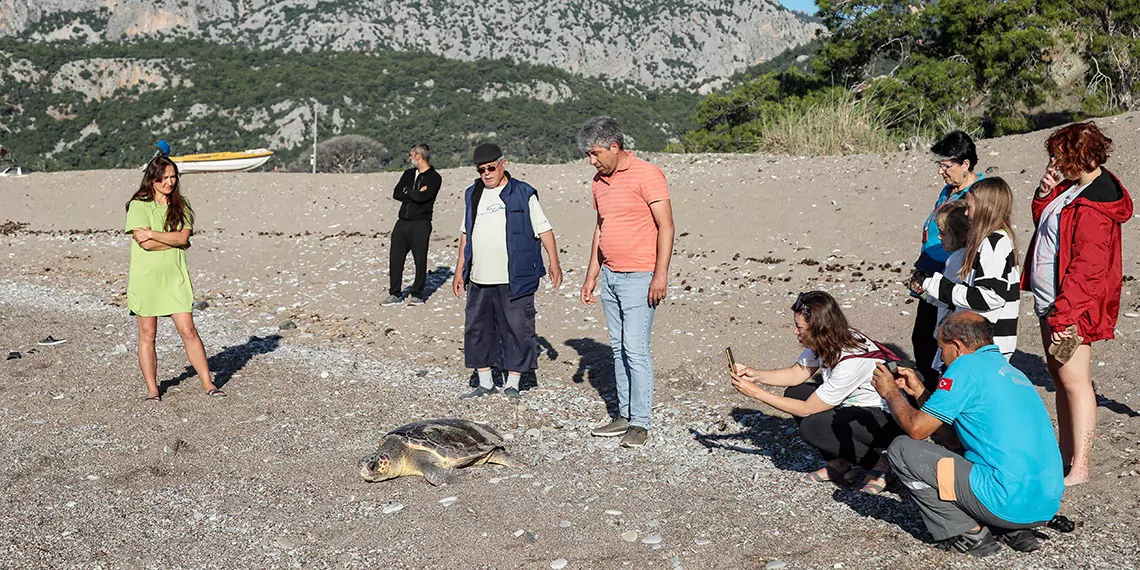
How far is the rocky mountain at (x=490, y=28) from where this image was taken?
92.6 meters

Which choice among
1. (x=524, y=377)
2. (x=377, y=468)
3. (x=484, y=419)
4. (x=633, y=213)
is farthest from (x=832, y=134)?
(x=377, y=468)

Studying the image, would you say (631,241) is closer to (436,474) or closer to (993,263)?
(436,474)

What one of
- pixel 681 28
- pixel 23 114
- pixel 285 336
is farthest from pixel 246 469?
pixel 681 28

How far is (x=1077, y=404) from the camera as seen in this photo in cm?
481

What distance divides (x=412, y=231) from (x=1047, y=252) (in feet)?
25.2

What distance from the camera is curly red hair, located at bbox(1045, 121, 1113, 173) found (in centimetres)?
461

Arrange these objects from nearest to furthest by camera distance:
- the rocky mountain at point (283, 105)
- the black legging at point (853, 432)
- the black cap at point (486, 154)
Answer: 1. the black legging at point (853, 432)
2. the black cap at point (486, 154)
3. the rocky mountain at point (283, 105)

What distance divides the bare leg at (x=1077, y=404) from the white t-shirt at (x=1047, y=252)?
0.53 feet

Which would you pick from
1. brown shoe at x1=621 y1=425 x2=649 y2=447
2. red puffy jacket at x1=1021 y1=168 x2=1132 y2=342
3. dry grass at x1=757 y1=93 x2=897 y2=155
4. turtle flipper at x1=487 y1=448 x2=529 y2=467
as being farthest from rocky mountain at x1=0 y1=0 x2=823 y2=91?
red puffy jacket at x1=1021 y1=168 x2=1132 y2=342

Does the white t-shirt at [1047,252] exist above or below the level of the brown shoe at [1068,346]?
above

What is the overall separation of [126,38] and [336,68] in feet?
91.5

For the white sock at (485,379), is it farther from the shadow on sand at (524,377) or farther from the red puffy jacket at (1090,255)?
the red puffy jacket at (1090,255)

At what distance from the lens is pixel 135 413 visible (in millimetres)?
6777

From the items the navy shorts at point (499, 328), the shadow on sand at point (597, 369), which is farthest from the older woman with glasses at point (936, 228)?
the navy shorts at point (499, 328)
